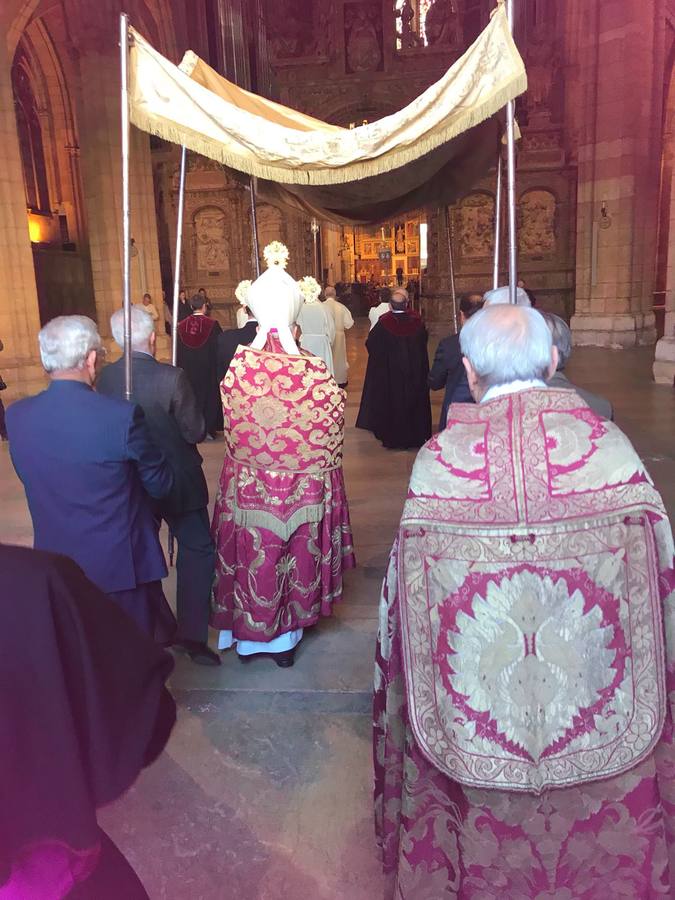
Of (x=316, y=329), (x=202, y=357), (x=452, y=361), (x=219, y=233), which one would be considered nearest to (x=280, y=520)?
(x=452, y=361)

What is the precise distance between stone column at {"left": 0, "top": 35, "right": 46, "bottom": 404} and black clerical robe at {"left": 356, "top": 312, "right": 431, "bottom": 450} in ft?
20.4

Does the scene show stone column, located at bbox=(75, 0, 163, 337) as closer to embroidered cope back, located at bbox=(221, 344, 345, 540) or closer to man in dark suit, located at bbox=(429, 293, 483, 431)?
man in dark suit, located at bbox=(429, 293, 483, 431)

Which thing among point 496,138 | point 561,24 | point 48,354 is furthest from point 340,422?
point 561,24

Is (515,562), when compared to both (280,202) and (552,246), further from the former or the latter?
(552,246)

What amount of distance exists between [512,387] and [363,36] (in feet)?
76.2

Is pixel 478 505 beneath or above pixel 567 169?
beneath

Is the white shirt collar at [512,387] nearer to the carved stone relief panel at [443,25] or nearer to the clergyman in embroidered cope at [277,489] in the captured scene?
the clergyman in embroidered cope at [277,489]

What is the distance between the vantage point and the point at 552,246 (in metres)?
20.5

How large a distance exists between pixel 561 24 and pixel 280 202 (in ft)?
61.8

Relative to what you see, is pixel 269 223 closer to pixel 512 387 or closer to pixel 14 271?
pixel 14 271

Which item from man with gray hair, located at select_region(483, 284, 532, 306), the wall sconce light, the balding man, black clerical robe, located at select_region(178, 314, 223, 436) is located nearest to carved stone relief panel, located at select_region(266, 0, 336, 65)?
the wall sconce light

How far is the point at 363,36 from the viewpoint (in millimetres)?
21375

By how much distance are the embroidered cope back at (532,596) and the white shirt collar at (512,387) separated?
0.07 ft

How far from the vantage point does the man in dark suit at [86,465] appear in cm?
241
